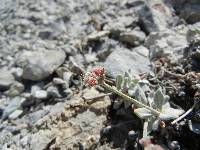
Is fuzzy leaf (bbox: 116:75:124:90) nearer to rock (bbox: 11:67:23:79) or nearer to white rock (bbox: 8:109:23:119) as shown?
white rock (bbox: 8:109:23:119)

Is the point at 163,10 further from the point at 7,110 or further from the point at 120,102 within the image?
the point at 7,110

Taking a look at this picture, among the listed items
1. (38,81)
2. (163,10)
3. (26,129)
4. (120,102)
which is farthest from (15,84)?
(163,10)

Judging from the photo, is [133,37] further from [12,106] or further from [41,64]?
[12,106]

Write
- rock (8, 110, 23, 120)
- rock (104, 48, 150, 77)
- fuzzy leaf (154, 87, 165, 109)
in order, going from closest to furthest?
fuzzy leaf (154, 87, 165, 109), rock (104, 48, 150, 77), rock (8, 110, 23, 120)

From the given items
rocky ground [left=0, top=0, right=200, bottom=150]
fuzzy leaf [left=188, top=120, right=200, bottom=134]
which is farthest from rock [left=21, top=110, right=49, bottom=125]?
fuzzy leaf [left=188, top=120, right=200, bottom=134]

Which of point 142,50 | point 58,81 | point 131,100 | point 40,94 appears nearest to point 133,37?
point 142,50

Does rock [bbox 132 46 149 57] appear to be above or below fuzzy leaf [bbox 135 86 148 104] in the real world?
above

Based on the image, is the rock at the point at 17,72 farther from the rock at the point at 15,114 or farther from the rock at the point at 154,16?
the rock at the point at 154,16

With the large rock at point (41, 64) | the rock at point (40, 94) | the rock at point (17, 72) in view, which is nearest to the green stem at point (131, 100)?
the rock at point (40, 94)
